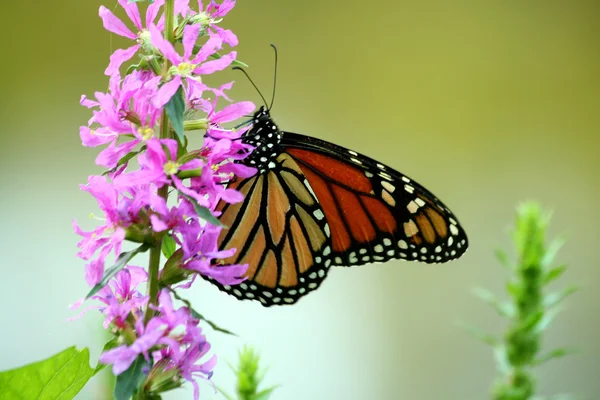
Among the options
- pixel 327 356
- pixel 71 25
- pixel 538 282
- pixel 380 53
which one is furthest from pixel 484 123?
pixel 71 25

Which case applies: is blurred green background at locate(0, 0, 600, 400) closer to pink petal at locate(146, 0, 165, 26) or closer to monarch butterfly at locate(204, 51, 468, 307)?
monarch butterfly at locate(204, 51, 468, 307)

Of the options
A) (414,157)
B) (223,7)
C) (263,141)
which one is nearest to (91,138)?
(223,7)

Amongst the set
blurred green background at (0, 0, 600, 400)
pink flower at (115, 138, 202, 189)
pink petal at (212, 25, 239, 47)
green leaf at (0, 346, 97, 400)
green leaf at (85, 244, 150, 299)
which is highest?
blurred green background at (0, 0, 600, 400)

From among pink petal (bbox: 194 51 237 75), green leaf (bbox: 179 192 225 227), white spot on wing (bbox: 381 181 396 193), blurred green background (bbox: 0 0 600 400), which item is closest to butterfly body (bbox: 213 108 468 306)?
white spot on wing (bbox: 381 181 396 193)

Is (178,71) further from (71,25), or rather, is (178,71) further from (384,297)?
(384,297)

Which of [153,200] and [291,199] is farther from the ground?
[291,199]

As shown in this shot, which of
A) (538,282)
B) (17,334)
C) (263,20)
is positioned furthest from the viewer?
(263,20)

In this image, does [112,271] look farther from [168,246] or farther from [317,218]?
[317,218]
